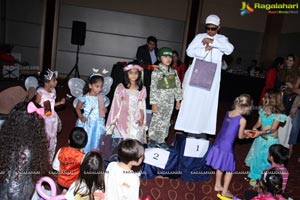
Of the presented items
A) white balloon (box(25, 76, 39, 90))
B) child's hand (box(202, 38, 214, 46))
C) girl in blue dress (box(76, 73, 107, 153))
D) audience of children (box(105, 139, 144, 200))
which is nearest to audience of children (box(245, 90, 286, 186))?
child's hand (box(202, 38, 214, 46))

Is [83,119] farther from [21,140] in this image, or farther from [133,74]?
[21,140]

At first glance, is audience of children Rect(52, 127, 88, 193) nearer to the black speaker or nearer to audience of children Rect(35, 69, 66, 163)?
audience of children Rect(35, 69, 66, 163)

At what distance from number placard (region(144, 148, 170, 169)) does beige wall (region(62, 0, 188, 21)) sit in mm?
6250

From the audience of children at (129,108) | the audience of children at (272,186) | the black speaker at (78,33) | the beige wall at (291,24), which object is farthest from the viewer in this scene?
the beige wall at (291,24)

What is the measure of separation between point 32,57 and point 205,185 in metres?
6.70

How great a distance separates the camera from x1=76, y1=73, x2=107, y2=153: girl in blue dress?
308 cm

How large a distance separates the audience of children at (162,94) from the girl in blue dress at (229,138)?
57 cm

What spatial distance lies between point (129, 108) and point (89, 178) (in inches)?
46.9

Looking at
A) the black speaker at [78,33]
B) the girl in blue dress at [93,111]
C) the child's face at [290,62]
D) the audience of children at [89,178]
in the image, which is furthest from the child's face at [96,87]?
the black speaker at [78,33]

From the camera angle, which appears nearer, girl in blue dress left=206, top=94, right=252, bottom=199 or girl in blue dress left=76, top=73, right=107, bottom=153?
girl in blue dress left=206, top=94, right=252, bottom=199

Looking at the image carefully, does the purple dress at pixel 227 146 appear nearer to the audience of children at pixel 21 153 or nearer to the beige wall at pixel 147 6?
the audience of children at pixel 21 153

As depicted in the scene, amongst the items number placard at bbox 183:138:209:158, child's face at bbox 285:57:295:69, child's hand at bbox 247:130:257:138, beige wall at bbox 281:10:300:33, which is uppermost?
beige wall at bbox 281:10:300:33

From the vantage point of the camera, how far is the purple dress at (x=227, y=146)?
9.08 ft

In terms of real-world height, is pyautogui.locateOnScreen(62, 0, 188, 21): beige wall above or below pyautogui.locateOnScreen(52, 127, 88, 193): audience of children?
above
